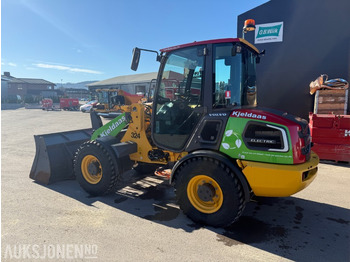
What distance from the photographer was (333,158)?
20.9ft

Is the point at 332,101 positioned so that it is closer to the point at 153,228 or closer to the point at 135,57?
the point at 135,57

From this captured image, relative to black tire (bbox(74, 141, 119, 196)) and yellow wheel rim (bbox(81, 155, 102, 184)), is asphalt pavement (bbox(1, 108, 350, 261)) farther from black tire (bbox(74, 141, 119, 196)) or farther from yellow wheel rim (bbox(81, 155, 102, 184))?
yellow wheel rim (bbox(81, 155, 102, 184))

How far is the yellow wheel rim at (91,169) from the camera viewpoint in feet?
13.4

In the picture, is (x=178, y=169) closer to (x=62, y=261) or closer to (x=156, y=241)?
(x=156, y=241)

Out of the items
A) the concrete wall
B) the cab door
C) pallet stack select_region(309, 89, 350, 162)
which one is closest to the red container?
pallet stack select_region(309, 89, 350, 162)

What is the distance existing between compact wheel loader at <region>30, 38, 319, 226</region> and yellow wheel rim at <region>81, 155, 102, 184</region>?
2 centimetres

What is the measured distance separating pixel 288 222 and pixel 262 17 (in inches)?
342

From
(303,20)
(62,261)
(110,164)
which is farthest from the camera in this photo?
(303,20)

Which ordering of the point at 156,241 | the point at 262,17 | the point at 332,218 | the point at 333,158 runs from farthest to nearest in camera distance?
the point at 262,17, the point at 333,158, the point at 332,218, the point at 156,241

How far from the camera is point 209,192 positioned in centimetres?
312

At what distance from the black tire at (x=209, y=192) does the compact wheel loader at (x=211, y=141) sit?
0.5 inches

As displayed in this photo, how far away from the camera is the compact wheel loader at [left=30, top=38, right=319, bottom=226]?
283 cm

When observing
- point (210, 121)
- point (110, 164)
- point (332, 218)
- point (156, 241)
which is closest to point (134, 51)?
point (210, 121)

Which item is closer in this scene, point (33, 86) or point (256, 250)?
point (256, 250)
